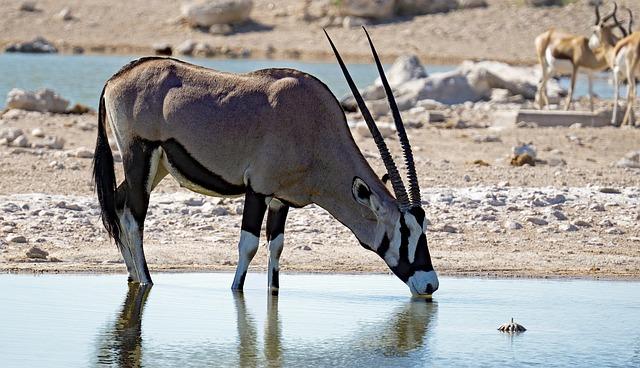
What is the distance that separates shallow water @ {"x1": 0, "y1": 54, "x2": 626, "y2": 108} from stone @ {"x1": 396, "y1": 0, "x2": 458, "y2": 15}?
6.29 meters

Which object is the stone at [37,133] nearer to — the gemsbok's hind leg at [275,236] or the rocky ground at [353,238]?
the rocky ground at [353,238]

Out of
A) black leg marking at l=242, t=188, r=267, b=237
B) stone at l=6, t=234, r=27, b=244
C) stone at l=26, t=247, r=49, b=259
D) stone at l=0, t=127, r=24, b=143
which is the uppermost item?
stone at l=0, t=127, r=24, b=143

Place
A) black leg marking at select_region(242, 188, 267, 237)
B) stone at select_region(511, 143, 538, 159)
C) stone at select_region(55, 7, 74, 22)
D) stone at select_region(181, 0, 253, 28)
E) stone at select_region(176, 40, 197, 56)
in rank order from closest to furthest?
black leg marking at select_region(242, 188, 267, 237) < stone at select_region(511, 143, 538, 159) < stone at select_region(176, 40, 197, 56) < stone at select_region(181, 0, 253, 28) < stone at select_region(55, 7, 74, 22)

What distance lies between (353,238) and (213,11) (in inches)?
1313

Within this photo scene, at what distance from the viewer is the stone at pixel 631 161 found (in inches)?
574

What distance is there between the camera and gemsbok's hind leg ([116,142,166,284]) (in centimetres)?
840

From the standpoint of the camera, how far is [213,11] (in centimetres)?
4328

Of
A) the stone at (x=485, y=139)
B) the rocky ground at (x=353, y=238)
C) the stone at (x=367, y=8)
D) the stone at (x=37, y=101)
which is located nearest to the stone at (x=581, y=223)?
the rocky ground at (x=353, y=238)

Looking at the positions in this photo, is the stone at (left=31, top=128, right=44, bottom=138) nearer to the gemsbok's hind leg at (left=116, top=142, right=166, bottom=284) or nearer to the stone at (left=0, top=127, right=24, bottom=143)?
the stone at (left=0, top=127, right=24, bottom=143)

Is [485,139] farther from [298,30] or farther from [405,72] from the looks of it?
[298,30]

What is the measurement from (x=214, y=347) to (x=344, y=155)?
1.73m

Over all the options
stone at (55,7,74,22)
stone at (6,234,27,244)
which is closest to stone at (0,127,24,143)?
stone at (6,234,27,244)

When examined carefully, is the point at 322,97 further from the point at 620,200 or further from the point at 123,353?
the point at 620,200

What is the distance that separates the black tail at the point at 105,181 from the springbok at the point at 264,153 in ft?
0.69
